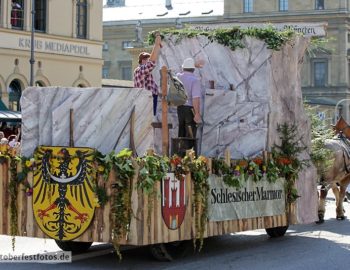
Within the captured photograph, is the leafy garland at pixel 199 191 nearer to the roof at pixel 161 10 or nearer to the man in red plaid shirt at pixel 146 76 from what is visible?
the man in red plaid shirt at pixel 146 76

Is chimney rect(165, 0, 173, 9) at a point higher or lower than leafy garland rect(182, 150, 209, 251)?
Answer: higher

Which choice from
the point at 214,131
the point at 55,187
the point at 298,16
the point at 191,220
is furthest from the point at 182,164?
the point at 298,16

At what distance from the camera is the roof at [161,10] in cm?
9650

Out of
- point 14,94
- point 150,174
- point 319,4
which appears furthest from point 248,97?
point 319,4

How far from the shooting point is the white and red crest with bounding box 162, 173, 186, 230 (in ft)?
31.5

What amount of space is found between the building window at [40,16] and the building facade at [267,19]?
5089 centimetres

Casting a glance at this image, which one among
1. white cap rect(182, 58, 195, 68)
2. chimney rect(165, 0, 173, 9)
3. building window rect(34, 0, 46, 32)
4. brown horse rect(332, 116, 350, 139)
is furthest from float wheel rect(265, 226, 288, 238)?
chimney rect(165, 0, 173, 9)

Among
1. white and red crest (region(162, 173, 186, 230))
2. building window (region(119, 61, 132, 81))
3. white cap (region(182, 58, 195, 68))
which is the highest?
building window (region(119, 61, 132, 81))

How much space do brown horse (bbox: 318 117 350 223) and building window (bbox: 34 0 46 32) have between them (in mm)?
25178

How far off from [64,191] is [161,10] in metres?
89.8

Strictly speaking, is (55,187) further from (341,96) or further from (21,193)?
(341,96)

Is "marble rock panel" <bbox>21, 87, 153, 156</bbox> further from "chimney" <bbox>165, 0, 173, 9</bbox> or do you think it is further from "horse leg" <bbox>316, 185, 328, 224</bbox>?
"chimney" <bbox>165, 0, 173, 9</bbox>

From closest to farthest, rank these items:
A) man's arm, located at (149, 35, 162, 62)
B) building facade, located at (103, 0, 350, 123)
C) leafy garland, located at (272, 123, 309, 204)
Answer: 1. man's arm, located at (149, 35, 162, 62)
2. leafy garland, located at (272, 123, 309, 204)
3. building facade, located at (103, 0, 350, 123)

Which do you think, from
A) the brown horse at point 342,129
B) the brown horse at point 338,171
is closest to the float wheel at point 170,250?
the brown horse at point 338,171
